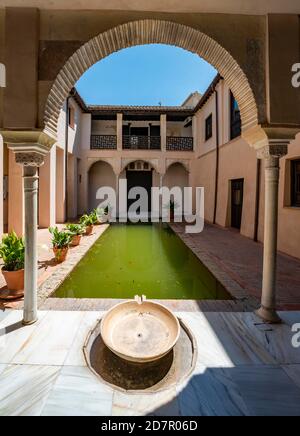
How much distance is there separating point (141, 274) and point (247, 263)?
2.78m

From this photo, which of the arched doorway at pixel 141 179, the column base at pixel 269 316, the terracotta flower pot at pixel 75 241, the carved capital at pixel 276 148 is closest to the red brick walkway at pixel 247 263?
the column base at pixel 269 316

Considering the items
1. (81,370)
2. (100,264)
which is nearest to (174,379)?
(81,370)

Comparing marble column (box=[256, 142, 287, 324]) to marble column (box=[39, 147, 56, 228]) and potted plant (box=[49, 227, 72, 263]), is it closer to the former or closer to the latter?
potted plant (box=[49, 227, 72, 263])

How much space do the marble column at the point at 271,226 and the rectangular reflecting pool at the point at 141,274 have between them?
0.99 m

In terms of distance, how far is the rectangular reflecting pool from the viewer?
4773mm

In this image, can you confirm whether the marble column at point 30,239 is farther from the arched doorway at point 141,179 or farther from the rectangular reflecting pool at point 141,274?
the arched doorway at point 141,179

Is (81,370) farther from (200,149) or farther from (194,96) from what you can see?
(194,96)

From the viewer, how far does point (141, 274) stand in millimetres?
5844

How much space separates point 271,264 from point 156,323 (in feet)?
6.17

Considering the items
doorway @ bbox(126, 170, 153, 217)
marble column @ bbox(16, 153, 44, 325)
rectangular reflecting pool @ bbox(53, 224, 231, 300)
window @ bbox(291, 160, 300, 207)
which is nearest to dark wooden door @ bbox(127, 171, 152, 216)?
doorway @ bbox(126, 170, 153, 217)

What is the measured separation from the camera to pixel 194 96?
2009 centimetres

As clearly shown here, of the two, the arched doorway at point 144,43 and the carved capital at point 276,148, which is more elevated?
the arched doorway at point 144,43

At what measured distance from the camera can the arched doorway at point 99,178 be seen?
18516 millimetres

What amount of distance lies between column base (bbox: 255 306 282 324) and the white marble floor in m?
0.11
